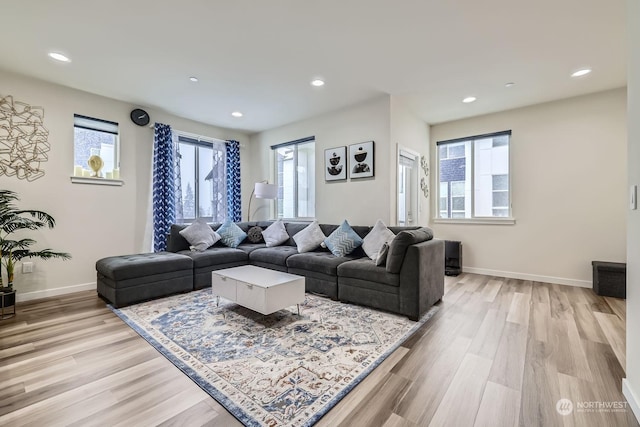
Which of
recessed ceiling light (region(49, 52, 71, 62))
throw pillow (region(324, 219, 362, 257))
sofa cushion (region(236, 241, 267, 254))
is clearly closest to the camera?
recessed ceiling light (region(49, 52, 71, 62))

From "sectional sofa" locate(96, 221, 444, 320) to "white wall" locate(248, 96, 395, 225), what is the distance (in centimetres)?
44

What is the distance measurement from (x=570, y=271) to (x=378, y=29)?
422 centimetres

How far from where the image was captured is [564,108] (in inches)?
160

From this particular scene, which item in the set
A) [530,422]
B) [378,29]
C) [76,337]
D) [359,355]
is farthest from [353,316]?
[378,29]

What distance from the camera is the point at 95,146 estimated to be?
4004 millimetres

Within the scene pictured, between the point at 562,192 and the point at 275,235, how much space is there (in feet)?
14.4

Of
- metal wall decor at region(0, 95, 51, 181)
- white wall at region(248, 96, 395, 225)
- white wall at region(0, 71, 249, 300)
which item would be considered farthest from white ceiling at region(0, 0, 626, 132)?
metal wall decor at region(0, 95, 51, 181)

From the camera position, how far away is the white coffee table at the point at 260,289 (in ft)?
8.19

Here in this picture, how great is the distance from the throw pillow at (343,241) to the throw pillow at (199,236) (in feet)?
6.11

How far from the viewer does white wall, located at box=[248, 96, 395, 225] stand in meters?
4.02

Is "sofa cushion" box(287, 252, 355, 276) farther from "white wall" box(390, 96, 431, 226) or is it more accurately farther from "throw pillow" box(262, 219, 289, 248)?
"white wall" box(390, 96, 431, 226)

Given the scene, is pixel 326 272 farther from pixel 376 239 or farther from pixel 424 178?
pixel 424 178

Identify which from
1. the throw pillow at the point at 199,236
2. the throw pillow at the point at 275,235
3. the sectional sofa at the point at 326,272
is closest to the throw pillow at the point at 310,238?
the sectional sofa at the point at 326,272

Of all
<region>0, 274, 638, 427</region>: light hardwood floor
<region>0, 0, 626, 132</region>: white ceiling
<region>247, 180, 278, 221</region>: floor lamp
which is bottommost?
<region>0, 274, 638, 427</region>: light hardwood floor
